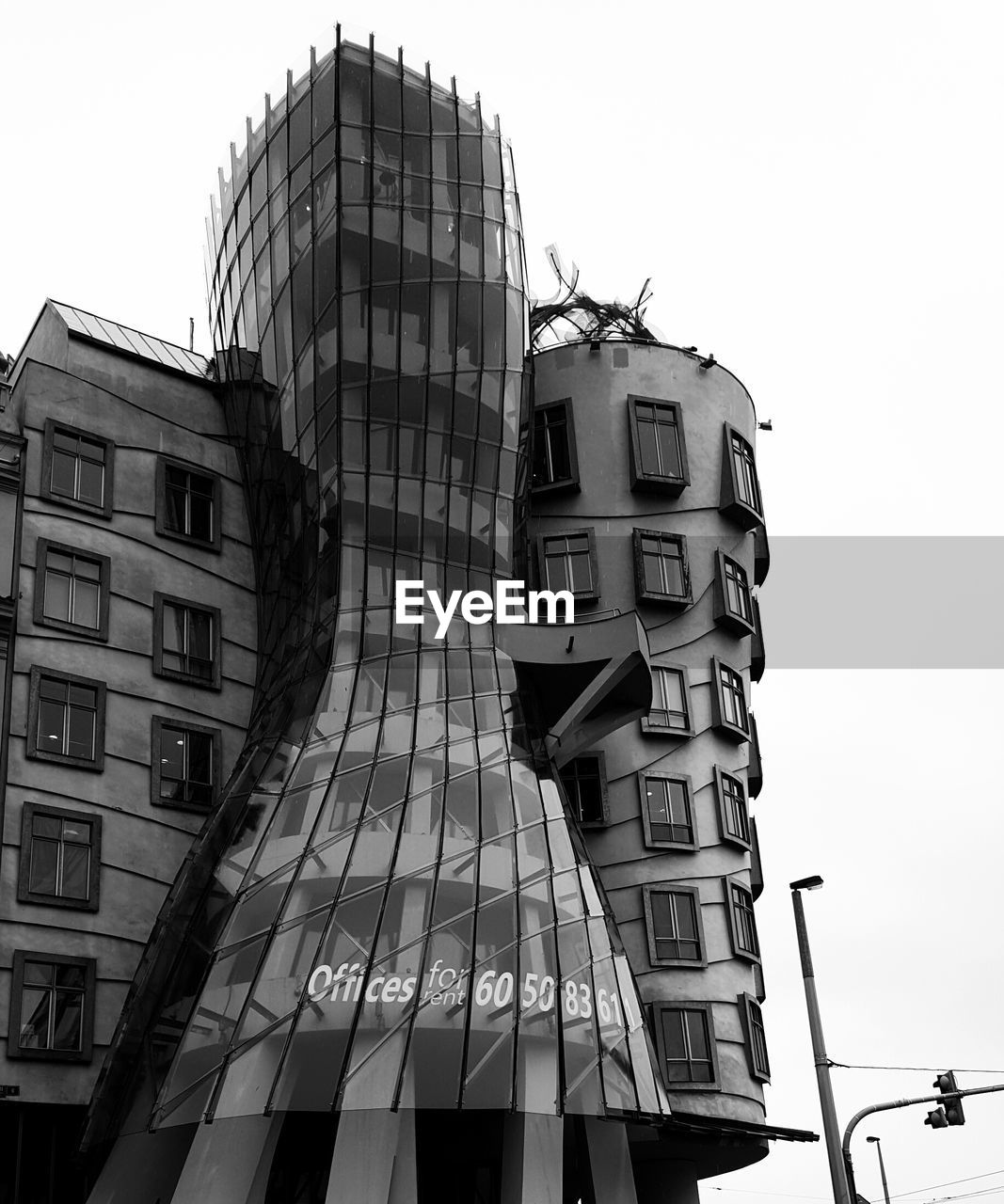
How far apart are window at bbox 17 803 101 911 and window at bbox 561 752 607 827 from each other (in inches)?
376

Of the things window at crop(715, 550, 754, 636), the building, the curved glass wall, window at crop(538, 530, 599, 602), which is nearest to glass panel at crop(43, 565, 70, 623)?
the building

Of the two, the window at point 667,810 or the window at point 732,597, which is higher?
the window at point 732,597

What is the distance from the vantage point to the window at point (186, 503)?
32.9 metres

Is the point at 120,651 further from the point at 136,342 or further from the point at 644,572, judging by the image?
the point at 644,572

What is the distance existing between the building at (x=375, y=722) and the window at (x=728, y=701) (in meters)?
0.09

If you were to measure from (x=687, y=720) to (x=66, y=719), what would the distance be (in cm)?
1279

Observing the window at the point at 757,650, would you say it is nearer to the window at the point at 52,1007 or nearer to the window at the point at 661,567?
the window at the point at 661,567

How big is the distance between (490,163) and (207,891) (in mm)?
16905

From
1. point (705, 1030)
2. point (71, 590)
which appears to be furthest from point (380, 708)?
point (705, 1030)

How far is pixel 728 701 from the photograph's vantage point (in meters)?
34.3

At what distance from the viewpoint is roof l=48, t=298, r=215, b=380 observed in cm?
3547

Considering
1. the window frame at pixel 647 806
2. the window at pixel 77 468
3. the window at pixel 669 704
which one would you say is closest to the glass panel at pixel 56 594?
the window at pixel 77 468

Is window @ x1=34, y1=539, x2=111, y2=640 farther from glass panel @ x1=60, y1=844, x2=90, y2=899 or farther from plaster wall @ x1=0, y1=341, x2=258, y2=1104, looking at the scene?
glass panel @ x1=60, y1=844, x2=90, y2=899

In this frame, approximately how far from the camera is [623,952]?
28062mm
